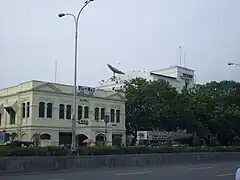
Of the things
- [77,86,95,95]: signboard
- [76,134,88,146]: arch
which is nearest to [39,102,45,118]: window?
[77,86,95,95]: signboard

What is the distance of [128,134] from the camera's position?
5962 cm

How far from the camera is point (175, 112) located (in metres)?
55.6

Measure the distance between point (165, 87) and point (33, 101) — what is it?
62.8ft

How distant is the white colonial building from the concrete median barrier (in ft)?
65.1

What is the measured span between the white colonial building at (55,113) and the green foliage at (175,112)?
2.73 m

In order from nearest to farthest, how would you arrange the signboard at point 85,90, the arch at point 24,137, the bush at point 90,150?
the bush at point 90,150 → the arch at point 24,137 → the signboard at point 85,90

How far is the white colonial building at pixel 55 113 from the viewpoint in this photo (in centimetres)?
4888

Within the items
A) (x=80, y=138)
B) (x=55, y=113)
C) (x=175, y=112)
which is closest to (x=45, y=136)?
(x=55, y=113)

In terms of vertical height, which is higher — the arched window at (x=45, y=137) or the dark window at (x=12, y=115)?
the dark window at (x=12, y=115)

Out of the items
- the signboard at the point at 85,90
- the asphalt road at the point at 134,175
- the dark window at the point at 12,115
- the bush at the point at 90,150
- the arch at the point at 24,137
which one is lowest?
the asphalt road at the point at 134,175

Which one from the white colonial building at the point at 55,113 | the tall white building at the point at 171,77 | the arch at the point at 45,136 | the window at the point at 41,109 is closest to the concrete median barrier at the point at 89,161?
the white colonial building at the point at 55,113

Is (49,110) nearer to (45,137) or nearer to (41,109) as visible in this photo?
(41,109)

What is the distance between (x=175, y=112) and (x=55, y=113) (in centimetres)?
1647

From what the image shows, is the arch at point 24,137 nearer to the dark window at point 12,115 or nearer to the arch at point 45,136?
the arch at point 45,136
